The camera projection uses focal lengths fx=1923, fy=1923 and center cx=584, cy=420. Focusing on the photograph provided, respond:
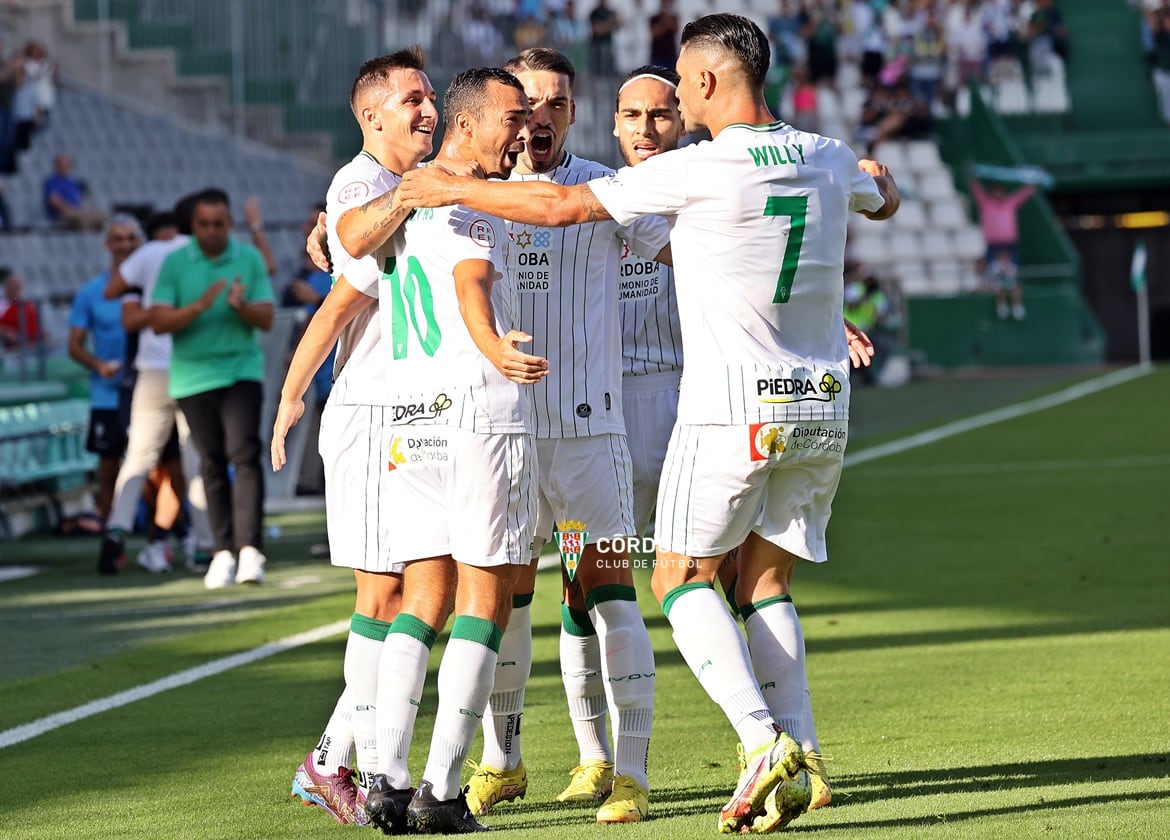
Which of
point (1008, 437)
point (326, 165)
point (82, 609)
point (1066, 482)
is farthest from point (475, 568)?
point (326, 165)

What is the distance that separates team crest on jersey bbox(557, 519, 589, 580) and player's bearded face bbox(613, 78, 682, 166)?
3.58 ft

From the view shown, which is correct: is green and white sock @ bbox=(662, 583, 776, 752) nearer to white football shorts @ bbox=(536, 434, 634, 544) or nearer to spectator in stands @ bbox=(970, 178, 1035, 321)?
white football shorts @ bbox=(536, 434, 634, 544)

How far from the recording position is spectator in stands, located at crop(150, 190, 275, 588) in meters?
10.3

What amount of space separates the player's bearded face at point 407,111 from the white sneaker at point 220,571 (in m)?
Result: 5.49

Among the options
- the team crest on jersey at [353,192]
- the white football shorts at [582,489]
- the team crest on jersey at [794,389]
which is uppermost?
the team crest on jersey at [353,192]

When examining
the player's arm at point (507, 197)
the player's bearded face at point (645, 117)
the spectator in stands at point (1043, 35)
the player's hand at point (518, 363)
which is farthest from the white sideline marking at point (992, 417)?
the player's hand at point (518, 363)

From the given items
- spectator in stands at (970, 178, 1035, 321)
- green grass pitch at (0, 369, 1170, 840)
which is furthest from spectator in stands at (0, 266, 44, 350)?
spectator in stands at (970, 178, 1035, 321)

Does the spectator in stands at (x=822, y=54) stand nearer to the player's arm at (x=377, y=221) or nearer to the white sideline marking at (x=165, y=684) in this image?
the white sideline marking at (x=165, y=684)

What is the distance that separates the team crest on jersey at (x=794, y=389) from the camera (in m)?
4.79

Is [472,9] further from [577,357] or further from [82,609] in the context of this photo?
[577,357]

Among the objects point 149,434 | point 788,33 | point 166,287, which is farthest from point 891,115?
point 166,287

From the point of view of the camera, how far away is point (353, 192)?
5066mm

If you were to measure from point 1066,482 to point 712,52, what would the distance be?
34.3ft

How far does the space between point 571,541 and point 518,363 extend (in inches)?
30.8
